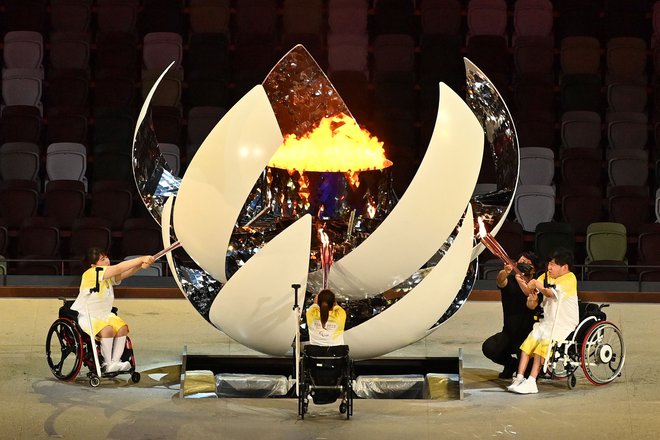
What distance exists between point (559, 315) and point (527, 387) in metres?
0.44

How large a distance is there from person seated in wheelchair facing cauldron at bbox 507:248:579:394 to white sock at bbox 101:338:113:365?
2262 mm

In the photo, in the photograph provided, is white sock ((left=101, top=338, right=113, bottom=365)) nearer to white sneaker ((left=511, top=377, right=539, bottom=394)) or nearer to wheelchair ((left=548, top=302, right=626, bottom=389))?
white sneaker ((left=511, top=377, right=539, bottom=394))

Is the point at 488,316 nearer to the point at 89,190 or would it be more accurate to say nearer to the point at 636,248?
the point at 636,248

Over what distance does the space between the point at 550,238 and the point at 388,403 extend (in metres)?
3.39

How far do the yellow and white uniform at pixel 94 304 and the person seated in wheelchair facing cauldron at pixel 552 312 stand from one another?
2307 mm

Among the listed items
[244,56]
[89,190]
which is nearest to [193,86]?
[244,56]

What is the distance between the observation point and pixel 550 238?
9594 millimetres

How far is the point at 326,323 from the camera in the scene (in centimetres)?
630

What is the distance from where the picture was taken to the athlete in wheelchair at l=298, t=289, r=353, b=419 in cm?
625

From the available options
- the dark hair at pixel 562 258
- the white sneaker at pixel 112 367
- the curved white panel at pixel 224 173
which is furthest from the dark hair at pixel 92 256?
the dark hair at pixel 562 258

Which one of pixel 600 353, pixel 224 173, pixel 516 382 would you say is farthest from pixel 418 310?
pixel 224 173

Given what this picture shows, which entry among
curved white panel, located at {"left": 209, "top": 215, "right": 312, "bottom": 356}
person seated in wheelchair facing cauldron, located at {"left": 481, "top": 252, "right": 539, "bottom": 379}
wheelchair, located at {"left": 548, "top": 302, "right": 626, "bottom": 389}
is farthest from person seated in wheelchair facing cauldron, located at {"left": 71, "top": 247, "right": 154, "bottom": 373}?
wheelchair, located at {"left": 548, "top": 302, "right": 626, "bottom": 389}

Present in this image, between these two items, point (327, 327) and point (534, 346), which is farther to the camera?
point (534, 346)

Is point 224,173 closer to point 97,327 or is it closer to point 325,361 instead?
point 325,361
